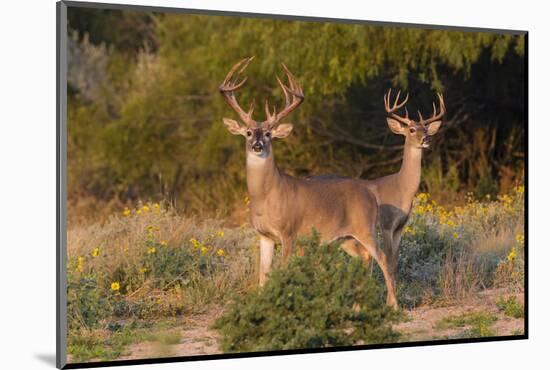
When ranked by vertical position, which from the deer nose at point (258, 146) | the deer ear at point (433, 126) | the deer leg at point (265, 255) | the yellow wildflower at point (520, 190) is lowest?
the deer leg at point (265, 255)

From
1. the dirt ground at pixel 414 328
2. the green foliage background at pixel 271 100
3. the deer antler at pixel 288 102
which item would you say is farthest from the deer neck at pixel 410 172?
the green foliage background at pixel 271 100

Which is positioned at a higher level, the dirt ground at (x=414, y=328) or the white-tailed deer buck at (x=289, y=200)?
the white-tailed deer buck at (x=289, y=200)

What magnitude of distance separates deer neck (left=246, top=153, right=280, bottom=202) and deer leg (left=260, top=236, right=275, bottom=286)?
35cm

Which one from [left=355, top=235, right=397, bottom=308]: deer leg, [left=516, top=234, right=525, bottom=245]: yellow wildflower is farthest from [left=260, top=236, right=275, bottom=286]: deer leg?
[left=516, top=234, right=525, bottom=245]: yellow wildflower

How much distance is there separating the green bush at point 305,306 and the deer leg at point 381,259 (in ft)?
2.24

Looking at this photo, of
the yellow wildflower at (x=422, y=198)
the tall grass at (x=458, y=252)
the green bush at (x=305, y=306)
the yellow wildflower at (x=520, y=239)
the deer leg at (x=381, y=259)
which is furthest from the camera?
the yellow wildflower at (x=422, y=198)

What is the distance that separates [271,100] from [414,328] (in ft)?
20.5

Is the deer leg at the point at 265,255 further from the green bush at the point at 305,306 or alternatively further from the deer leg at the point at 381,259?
the deer leg at the point at 381,259

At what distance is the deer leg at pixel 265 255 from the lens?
10258mm

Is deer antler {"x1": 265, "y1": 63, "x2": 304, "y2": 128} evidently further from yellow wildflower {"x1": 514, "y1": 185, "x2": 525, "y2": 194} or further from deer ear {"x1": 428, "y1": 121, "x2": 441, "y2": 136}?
yellow wildflower {"x1": 514, "y1": 185, "x2": 525, "y2": 194}

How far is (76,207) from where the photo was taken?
18281 millimetres

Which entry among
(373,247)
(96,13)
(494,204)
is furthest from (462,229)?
(96,13)

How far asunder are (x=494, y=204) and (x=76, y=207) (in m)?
6.92

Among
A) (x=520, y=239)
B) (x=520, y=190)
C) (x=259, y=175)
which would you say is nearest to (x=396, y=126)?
(x=259, y=175)
